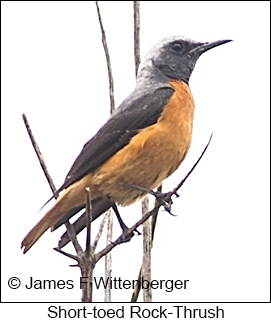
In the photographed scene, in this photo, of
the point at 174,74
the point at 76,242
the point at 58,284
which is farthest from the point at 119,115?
the point at 76,242

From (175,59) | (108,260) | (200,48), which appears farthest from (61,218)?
(200,48)

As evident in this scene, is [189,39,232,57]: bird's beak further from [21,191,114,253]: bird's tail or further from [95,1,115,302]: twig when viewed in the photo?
[95,1,115,302]: twig

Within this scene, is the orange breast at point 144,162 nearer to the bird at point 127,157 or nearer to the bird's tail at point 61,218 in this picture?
the bird at point 127,157

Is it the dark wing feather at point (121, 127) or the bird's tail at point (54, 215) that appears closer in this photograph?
the bird's tail at point (54, 215)

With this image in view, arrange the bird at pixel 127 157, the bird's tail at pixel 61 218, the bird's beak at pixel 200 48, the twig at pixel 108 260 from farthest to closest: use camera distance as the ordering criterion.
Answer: the bird's beak at pixel 200 48 → the bird at pixel 127 157 → the bird's tail at pixel 61 218 → the twig at pixel 108 260

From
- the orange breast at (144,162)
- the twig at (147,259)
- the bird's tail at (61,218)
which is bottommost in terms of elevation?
the twig at (147,259)

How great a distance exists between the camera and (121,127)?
433cm

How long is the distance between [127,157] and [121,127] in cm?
26

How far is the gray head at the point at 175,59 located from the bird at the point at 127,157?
41 centimetres

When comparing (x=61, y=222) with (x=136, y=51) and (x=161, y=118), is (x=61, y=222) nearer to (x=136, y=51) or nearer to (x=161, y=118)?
(x=161, y=118)

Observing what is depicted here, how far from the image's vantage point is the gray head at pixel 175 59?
193 inches

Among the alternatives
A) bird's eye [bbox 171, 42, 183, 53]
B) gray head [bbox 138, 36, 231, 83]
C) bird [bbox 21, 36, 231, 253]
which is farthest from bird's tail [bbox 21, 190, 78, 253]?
bird's eye [bbox 171, 42, 183, 53]

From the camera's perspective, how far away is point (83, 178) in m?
4.14

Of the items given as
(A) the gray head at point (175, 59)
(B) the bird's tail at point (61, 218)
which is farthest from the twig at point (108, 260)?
(A) the gray head at point (175, 59)
